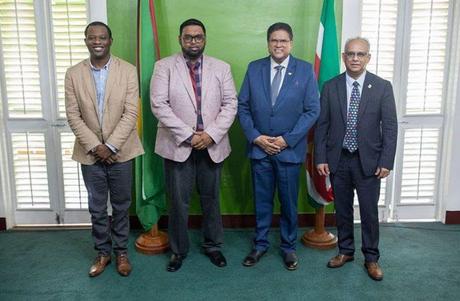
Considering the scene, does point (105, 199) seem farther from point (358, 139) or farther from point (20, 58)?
point (358, 139)

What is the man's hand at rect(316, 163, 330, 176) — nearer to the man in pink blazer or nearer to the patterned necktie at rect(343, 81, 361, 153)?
the patterned necktie at rect(343, 81, 361, 153)

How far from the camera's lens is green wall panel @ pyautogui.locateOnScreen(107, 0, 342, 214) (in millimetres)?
3857

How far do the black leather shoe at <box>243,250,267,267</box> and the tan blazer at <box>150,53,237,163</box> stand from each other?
77 centimetres

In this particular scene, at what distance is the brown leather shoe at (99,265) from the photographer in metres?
3.29

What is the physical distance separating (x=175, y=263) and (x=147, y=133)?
1.01 meters

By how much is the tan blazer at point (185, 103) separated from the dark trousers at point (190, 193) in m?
0.10

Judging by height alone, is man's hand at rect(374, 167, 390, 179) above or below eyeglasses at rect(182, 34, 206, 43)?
below

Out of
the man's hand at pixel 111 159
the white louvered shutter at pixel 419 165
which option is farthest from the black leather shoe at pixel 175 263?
the white louvered shutter at pixel 419 165

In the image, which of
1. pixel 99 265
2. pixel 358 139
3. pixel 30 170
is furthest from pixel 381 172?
pixel 30 170

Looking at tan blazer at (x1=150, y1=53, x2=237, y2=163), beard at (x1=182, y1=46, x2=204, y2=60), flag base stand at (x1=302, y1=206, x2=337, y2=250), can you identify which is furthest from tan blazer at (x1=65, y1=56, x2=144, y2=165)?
flag base stand at (x1=302, y1=206, x2=337, y2=250)

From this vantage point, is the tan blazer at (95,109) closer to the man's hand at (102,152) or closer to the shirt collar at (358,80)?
the man's hand at (102,152)

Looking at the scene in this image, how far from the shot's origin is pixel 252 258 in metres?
3.45

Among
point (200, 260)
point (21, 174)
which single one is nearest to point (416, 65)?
point (200, 260)

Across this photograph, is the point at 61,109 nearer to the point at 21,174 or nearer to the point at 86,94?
the point at 21,174
